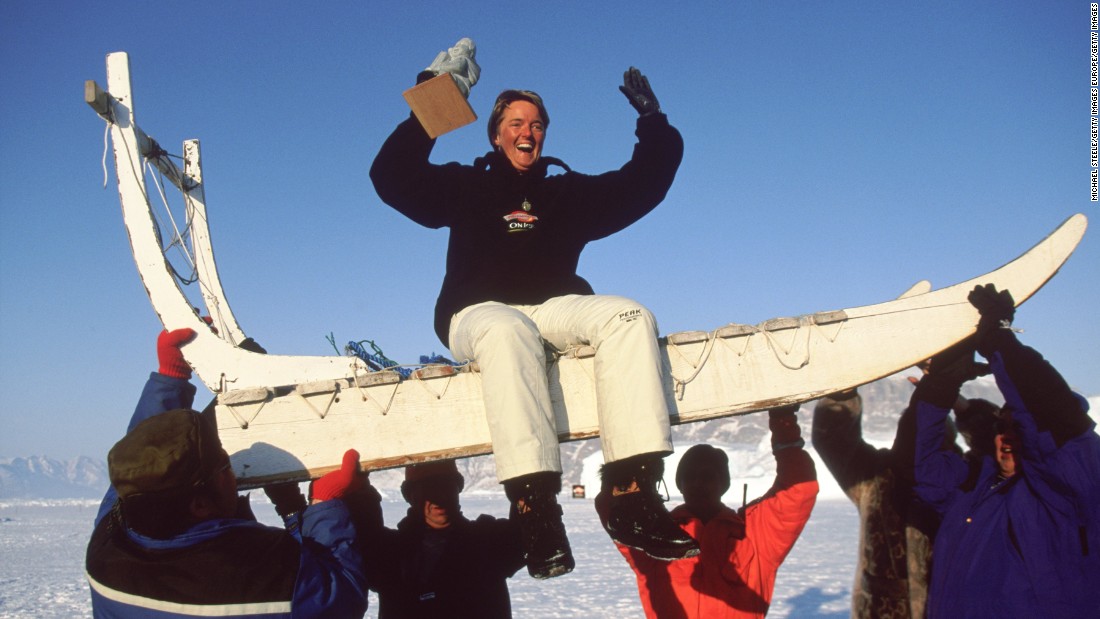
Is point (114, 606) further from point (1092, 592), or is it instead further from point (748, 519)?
point (1092, 592)

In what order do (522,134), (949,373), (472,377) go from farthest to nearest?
(522,134) < (949,373) < (472,377)

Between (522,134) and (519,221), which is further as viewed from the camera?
(522,134)

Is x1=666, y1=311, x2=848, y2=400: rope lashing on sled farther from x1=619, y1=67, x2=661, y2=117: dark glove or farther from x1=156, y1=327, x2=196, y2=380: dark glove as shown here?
x1=156, y1=327, x2=196, y2=380: dark glove

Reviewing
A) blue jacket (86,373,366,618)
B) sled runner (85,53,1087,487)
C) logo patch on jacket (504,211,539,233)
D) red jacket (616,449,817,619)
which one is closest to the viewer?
blue jacket (86,373,366,618)

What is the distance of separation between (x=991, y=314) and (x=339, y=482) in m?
2.51

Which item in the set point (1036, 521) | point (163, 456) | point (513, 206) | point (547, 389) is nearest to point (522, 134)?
point (513, 206)

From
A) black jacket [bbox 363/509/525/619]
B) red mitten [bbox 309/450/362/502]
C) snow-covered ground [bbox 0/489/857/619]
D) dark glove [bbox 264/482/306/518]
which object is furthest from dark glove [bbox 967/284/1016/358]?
snow-covered ground [bbox 0/489/857/619]

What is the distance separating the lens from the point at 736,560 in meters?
3.14

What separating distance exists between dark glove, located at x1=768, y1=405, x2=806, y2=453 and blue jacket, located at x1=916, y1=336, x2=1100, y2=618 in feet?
2.51

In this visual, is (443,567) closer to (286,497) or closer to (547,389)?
(286,497)

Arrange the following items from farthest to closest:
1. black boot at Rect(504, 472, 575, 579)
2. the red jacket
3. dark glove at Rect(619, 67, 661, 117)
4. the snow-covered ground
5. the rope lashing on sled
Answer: the snow-covered ground < dark glove at Rect(619, 67, 661, 117) < the red jacket < the rope lashing on sled < black boot at Rect(504, 472, 575, 579)

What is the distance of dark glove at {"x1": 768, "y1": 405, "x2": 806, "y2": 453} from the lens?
310 cm

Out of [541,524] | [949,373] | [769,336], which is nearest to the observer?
[541,524]

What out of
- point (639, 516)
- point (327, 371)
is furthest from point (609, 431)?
point (327, 371)
